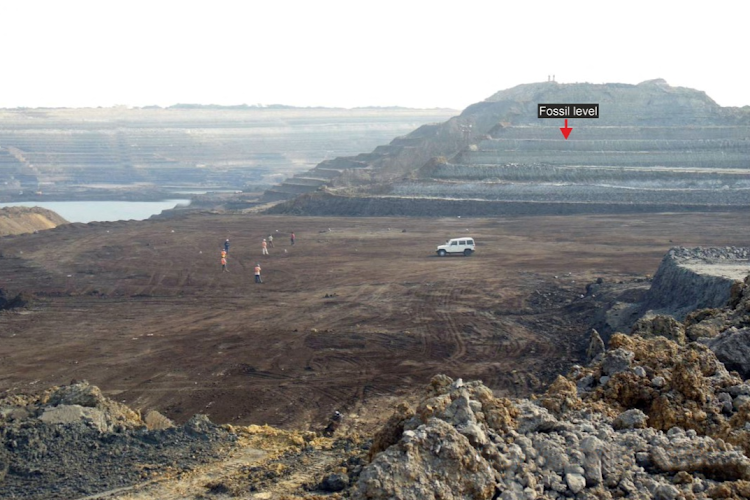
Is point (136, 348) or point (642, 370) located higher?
point (642, 370)

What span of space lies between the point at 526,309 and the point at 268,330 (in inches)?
363

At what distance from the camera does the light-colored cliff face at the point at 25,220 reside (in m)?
63.5

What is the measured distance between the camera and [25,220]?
67.2 m

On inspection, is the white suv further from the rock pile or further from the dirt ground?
the rock pile

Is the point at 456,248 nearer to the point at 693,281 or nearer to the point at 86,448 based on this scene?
the point at 693,281

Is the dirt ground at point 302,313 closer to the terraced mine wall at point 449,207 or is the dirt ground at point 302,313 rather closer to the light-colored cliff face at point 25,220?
the light-colored cliff face at point 25,220

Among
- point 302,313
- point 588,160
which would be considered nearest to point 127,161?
point 588,160

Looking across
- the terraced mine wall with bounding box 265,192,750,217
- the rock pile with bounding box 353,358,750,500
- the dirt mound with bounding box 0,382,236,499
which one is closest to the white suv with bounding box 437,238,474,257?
the terraced mine wall with bounding box 265,192,750,217

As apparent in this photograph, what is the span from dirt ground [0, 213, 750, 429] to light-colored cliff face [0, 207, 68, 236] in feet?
29.2

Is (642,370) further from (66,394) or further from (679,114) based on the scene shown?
(679,114)

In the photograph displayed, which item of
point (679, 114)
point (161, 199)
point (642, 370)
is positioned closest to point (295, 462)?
point (642, 370)

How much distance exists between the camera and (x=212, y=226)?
201 feet

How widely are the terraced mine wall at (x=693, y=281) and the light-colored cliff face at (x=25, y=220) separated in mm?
49710

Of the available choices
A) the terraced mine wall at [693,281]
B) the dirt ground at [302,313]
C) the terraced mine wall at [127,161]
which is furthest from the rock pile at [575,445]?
the terraced mine wall at [127,161]
